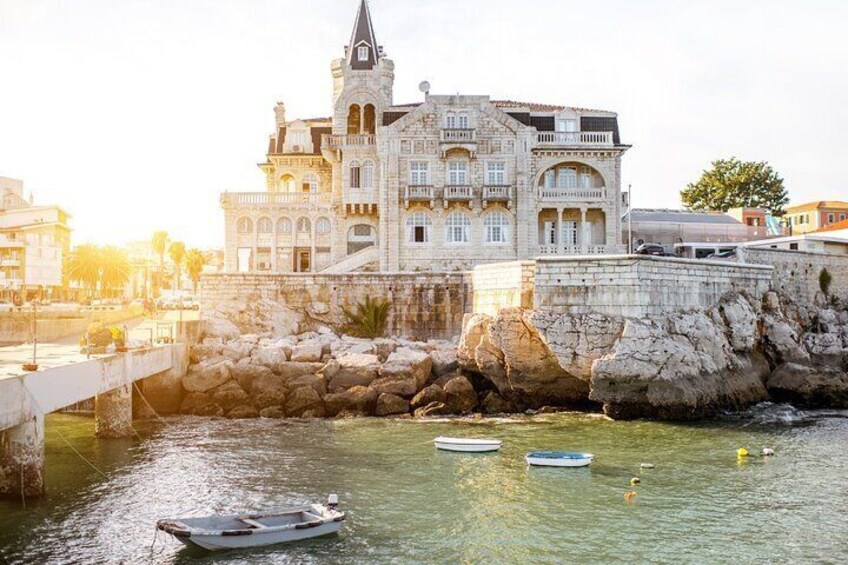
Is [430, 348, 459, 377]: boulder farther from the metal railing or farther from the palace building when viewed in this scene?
the metal railing

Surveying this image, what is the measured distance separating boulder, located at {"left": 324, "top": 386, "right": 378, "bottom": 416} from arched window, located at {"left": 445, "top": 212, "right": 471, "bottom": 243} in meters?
19.4

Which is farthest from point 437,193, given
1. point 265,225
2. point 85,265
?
point 85,265

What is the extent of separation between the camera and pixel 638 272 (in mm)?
32125

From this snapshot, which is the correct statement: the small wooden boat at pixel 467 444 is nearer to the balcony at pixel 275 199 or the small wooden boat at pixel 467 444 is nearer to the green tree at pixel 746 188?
the balcony at pixel 275 199

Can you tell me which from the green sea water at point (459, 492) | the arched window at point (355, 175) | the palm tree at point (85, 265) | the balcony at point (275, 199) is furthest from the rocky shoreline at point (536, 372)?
the palm tree at point (85, 265)

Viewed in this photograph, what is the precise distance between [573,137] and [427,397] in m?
25.4

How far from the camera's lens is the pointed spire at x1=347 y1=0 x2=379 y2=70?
53.3m

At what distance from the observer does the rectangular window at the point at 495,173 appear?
5047cm

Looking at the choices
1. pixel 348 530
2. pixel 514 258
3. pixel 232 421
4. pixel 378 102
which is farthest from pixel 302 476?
pixel 378 102

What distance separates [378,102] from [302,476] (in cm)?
3492

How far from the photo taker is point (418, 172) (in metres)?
50.2

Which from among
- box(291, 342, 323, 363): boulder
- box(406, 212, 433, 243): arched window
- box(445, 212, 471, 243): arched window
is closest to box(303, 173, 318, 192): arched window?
box(406, 212, 433, 243): arched window

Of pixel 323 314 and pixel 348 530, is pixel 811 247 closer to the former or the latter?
pixel 323 314

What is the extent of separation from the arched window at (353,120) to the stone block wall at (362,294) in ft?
46.5
